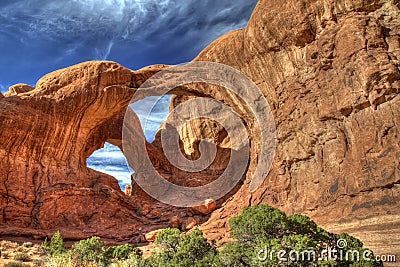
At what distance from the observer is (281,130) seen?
1673 cm

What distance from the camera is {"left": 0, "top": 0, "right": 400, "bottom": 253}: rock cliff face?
11680 millimetres

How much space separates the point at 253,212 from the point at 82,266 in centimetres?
623

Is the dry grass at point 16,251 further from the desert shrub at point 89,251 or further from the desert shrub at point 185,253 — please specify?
the desert shrub at point 185,253

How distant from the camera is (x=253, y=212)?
8.87m

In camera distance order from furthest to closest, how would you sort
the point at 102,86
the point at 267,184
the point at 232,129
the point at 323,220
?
the point at 232,129 → the point at 102,86 → the point at 267,184 → the point at 323,220

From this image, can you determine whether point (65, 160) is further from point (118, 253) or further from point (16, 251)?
point (118, 253)

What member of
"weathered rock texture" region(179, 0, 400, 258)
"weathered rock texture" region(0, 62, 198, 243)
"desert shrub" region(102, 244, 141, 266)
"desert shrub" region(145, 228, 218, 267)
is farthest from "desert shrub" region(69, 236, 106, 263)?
"weathered rock texture" region(0, 62, 198, 243)

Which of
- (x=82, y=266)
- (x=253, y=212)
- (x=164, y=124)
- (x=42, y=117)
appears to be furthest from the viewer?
(x=164, y=124)

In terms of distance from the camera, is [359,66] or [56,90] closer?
[359,66]

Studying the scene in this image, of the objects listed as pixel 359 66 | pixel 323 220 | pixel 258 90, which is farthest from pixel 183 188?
pixel 359 66

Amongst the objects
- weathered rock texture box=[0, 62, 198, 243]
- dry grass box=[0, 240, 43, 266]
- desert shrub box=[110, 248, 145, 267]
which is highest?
weathered rock texture box=[0, 62, 198, 243]

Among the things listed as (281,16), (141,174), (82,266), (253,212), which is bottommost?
(82,266)

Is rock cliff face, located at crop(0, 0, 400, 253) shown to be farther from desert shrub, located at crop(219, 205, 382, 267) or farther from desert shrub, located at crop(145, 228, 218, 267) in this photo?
desert shrub, located at crop(145, 228, 218, 267)

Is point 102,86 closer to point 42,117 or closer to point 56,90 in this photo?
point 56,90
